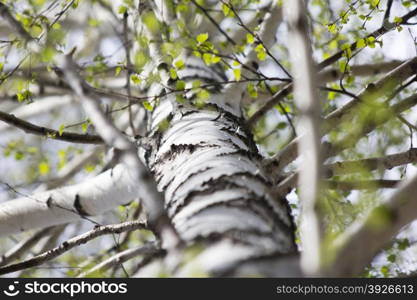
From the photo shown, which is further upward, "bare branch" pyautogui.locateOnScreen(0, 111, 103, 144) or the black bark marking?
"bare branch" pyautogui.locateOnScreen(0, 111, 103, 144)

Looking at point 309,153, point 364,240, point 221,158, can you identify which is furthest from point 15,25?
point 364,240

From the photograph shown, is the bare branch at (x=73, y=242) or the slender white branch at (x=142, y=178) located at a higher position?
the bare branch at (x=73, y=242)

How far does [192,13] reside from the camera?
3.03 m

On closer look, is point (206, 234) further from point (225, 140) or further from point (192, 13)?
point (192, 13)

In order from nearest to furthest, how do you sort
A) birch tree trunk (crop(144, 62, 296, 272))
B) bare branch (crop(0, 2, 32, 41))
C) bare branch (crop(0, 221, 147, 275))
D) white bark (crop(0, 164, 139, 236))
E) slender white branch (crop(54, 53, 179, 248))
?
slender white branch (crop(54, 53, 179, 248)) → birch tree trunk (crop(144, 62, 296, 272)) → bare branch (crop(0, 2, 32, 41)) → bare branch (crop(0, 221, 147, 275)) → white bark (crop(0, 164, 139, 236))

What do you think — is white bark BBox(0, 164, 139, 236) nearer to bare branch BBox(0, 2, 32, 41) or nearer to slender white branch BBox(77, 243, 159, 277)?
slender white branch BBox(77, 243, 159, 277)

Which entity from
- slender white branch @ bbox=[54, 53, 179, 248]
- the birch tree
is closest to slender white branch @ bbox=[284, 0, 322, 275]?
the birch tree

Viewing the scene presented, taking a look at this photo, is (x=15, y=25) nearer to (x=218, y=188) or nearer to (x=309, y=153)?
(x=218, y=188)

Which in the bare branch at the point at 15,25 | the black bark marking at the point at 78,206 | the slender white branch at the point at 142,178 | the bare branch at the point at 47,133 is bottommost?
the slender white branch at the point at 142,178

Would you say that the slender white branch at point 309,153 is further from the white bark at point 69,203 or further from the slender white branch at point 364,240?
the white bark at point 69,203

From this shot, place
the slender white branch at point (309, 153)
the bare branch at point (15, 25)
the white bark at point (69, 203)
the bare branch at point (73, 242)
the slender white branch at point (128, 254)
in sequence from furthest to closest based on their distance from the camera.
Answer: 1. the white bark at point (69, 203)
2. the bare branch at point (73, 242)
3. the bare branch at point (15, 25)
4. the slender white branch at point (128, 254)
5. the slender white branch at point (309, 153)

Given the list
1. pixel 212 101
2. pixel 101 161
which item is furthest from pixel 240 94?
pixel 101 161

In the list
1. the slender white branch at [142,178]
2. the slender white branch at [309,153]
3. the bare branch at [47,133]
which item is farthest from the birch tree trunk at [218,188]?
the bare branch at [47,133]

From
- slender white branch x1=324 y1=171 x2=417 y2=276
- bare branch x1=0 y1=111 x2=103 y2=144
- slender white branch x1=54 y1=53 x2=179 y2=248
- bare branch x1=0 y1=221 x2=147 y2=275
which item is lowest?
slender white branch x1=324 y1=171 x2=417 y2=276
